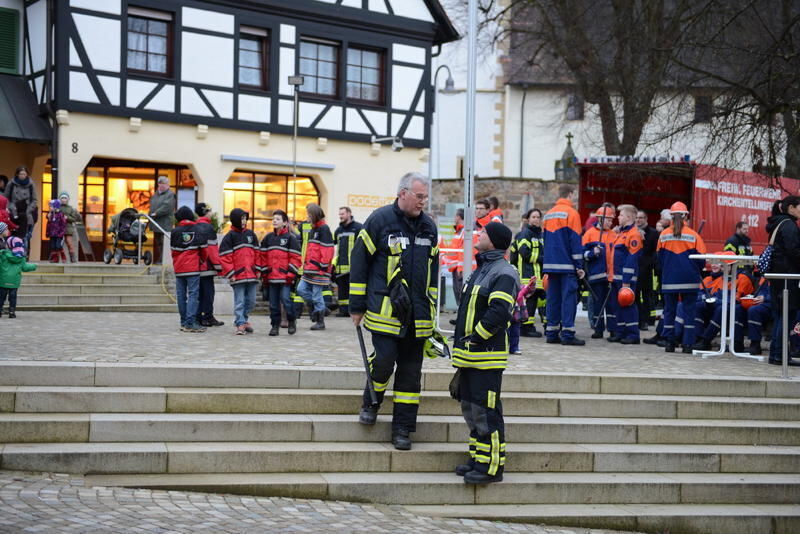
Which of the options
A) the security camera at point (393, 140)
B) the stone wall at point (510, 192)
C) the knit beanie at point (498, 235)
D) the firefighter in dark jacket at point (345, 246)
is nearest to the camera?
the knit beanie at point (498, 235)

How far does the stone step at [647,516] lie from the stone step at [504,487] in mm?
72

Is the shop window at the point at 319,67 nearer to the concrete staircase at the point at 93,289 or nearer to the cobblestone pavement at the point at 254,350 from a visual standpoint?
the concrete staircase at the point at 93,289

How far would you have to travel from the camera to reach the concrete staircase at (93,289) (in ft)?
58.3

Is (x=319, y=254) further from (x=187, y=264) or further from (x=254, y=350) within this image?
(x=254, y=350)

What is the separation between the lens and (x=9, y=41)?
24.7 m

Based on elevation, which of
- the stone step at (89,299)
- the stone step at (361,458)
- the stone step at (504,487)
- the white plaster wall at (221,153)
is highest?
the white plaster wall at (221,153)

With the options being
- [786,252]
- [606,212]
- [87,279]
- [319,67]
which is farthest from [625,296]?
[319,67]

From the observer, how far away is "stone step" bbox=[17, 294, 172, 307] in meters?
17.5

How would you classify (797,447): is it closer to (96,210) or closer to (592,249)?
(592,249)

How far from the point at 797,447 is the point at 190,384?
554cm

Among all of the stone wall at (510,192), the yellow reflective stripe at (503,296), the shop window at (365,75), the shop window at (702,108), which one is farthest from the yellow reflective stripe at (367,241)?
the stone wall at (510,192)

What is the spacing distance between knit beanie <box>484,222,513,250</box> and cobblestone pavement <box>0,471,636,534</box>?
211cm

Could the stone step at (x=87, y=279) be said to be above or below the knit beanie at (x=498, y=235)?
below

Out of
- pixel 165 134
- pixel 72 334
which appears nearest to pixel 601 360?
pixel 72 334
